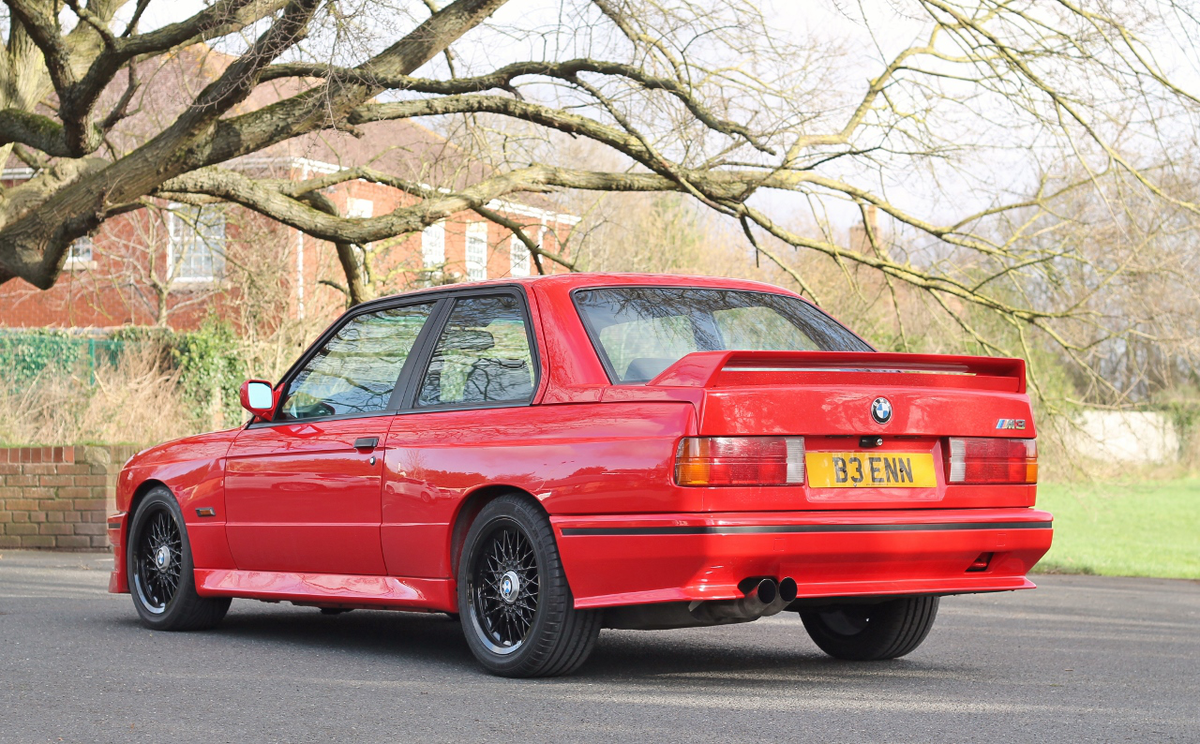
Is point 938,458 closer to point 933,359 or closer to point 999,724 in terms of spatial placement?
point 933,359

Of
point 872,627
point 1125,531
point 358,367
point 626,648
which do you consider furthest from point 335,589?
point 1125,531

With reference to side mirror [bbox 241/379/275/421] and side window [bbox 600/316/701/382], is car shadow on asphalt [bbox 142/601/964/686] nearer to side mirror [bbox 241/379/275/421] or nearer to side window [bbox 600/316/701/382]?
side mirror [bbox 241/379/275/421]

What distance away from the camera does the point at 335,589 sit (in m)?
6.62

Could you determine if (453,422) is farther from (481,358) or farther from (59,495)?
(59,495)

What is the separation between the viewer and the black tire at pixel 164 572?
7.50 meters

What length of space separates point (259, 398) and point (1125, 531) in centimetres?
2235

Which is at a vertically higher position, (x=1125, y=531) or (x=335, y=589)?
(x=335, y=589)

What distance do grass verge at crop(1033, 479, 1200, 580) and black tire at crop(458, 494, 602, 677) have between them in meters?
9.63

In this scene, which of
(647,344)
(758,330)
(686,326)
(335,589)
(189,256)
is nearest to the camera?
(647,344)

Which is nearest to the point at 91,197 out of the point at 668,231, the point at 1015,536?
the point at 1015,536

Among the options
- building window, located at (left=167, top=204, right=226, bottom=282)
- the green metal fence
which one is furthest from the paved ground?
building window, located at (left=167, top=204, right=226, bottom=282)

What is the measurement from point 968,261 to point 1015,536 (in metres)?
9.58

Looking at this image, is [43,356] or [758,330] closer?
[758,330]

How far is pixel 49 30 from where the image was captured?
37.5ft
